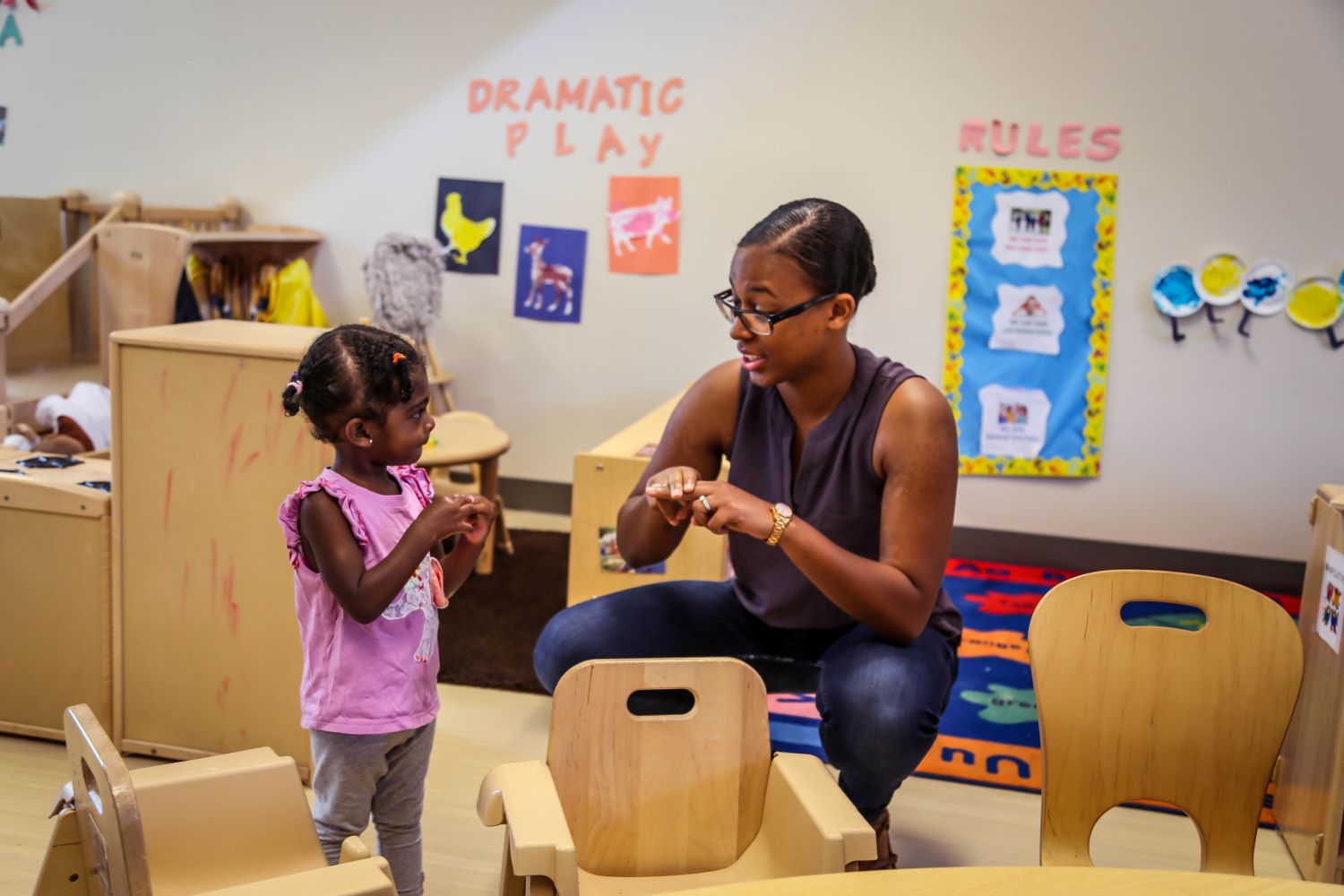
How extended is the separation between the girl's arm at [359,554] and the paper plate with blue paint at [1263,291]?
3.54 m

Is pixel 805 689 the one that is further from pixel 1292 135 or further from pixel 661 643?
pixel 1292 135

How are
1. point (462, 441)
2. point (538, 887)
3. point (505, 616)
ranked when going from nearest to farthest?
point (538, 887) < point (505, 616) < point (462, 441)

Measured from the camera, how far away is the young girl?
1.66 metres

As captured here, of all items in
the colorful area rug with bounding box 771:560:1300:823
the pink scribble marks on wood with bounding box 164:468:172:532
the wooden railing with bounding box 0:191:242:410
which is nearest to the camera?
the pink scribble marks on wood with bounding box 164:468:172:532

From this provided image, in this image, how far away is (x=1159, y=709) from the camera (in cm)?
169

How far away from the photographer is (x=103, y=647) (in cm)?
255

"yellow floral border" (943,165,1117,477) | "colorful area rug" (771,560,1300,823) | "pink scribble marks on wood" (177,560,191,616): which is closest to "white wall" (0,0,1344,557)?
"yellow floral border" (943,165,1117,477)

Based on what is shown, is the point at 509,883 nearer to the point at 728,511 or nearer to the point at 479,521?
the point at 479,521

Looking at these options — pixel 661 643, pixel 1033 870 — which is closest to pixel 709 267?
pixel 661 643

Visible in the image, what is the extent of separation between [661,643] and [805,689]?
0.92 feet

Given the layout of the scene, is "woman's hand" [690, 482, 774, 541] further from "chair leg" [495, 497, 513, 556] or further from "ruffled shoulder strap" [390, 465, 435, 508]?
"chair leg" [495, 497, 513, 556]

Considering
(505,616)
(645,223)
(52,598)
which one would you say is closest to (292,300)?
(645,223)

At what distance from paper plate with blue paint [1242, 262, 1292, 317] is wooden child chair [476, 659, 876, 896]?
3.42 metres

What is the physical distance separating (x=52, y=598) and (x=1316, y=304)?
159 inches
